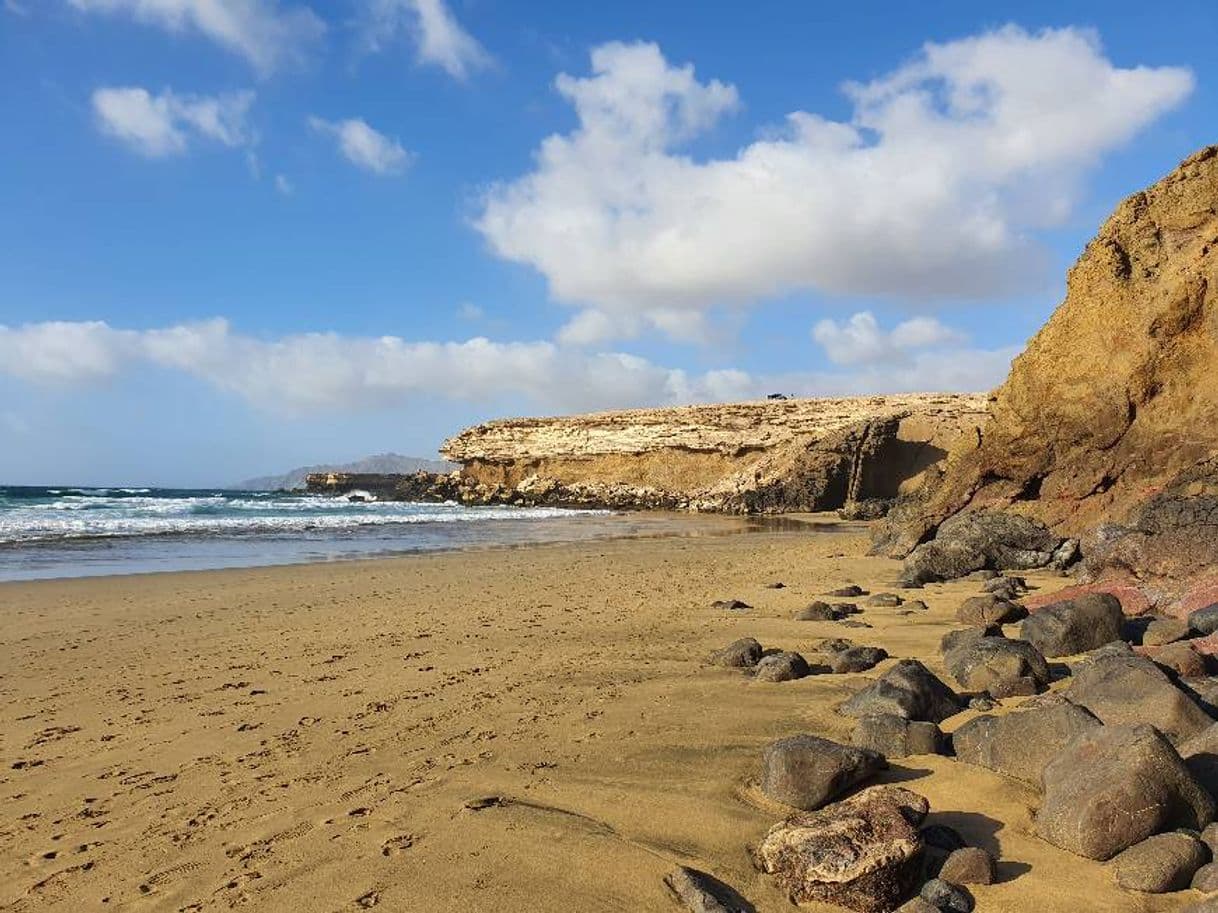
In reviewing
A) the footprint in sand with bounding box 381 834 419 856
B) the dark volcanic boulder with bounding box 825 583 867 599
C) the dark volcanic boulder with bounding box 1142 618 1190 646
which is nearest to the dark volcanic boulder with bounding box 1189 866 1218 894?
the footprint in sand with bounding box 381 834 419 856

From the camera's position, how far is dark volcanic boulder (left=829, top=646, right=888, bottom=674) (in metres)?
5.67

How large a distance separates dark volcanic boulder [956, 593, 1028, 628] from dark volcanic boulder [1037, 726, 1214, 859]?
3.71 meters

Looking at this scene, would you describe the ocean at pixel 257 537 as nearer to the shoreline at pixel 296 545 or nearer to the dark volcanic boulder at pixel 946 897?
the shoreline at pixel 296 545

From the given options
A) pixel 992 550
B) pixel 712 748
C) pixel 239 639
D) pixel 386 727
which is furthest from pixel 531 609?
pixel 992 550

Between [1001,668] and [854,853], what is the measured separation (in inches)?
101

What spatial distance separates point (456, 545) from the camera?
57.1 feet

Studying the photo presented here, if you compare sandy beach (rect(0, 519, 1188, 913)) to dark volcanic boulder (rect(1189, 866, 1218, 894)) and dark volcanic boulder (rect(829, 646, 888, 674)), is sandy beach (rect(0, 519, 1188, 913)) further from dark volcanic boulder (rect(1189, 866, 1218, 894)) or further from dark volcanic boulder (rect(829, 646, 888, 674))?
dark volcanic boulder (rect(829, 646, 888, 674))

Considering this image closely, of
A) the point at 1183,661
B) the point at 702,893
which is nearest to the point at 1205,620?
the point at 1183,661

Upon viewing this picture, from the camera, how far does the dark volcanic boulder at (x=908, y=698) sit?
173 inches

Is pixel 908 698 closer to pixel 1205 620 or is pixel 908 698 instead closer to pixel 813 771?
pixel 813 771

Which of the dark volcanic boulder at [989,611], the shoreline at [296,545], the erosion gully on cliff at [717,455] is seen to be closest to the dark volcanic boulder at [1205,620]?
the dark volcanic boulder at [989,611]

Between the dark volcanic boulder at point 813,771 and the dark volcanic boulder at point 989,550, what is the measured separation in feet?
21.6

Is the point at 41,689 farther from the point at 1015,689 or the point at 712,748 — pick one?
the point at 1015,689

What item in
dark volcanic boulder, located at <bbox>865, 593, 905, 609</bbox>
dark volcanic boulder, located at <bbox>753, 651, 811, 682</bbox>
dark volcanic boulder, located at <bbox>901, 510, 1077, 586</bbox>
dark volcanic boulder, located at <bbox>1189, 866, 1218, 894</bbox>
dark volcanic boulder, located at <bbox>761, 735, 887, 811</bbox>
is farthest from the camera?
dark volcanic boulder, located at <bbox>901, 510, 1077, 586</bbox>
